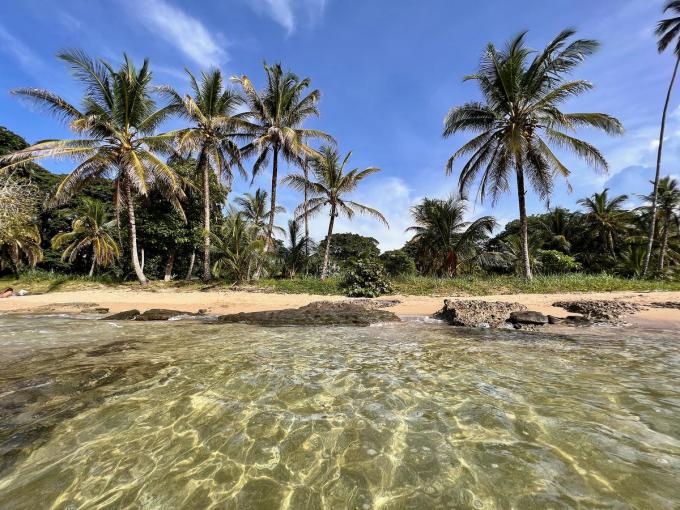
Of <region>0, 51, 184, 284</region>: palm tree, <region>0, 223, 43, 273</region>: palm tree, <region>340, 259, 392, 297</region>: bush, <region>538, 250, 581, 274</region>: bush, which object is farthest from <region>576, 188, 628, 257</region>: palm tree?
<region>0, 223, 43, 273</region>: palm tree

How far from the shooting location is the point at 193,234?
2272cm

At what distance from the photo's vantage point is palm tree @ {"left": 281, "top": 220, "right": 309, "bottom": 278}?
24044 mm

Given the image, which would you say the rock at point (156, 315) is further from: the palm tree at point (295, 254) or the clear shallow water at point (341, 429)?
the palm tree at point (295, 254)

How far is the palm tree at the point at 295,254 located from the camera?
24.0 m

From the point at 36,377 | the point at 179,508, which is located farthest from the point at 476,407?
the point at 36,377

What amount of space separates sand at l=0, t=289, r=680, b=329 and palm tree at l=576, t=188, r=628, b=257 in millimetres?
20184

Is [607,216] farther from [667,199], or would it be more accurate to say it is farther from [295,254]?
[295,254]

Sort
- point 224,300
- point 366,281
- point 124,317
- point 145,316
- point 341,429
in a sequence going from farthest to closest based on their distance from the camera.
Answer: point 366,281, point 224,300, point 124,317, point 145,316, point 341,429

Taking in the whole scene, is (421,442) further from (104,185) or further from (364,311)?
(104,185)

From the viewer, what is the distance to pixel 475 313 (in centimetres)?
905

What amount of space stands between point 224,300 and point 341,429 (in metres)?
Answer: 11.4

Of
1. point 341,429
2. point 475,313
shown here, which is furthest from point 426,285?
point 341,429

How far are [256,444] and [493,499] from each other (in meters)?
1.75

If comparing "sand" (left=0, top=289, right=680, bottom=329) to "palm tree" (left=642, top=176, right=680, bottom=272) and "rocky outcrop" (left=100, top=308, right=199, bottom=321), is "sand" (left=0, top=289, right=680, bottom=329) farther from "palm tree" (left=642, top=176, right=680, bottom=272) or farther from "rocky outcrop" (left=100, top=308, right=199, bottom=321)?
"palm tree" (left=642, top=176, right=680, bottom=272)
